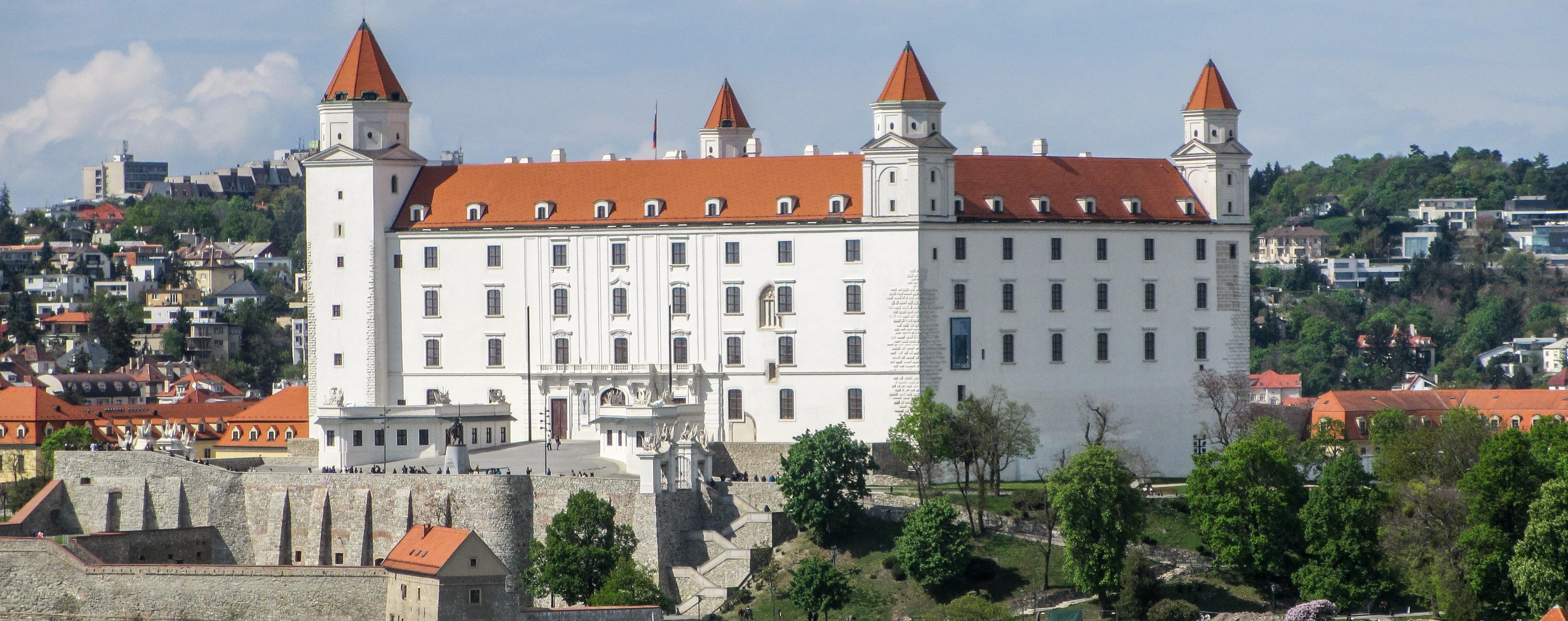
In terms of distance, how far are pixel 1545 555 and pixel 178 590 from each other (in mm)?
45056

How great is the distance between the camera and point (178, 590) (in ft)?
275

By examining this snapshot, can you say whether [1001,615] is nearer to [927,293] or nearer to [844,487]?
[844,487]

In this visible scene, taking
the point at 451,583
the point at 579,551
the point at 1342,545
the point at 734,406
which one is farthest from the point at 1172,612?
the point at 451,583

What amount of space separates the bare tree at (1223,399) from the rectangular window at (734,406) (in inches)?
708

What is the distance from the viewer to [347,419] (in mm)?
94688

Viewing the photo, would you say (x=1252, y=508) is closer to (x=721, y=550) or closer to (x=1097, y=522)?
(x=1097, y=522)

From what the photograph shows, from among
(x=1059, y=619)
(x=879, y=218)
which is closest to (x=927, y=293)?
(x=879, y=218)

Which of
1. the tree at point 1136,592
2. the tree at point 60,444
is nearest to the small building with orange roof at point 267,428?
the tree at point 60,444

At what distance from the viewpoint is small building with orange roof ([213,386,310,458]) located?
10881 centimetres

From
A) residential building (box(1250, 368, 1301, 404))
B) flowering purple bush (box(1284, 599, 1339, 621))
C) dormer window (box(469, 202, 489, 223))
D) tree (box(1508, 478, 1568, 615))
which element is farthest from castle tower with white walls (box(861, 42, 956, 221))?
residential building (box(1250, 368, 1301, 404))

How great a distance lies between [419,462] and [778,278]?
50.9 ft

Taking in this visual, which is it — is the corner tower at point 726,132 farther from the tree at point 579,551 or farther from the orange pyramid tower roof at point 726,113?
the tree at point 579,551

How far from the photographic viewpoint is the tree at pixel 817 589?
8094 centimetres

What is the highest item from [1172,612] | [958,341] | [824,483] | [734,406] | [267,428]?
[958,341]
